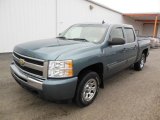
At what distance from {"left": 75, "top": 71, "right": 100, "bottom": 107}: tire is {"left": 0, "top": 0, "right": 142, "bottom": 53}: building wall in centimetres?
699

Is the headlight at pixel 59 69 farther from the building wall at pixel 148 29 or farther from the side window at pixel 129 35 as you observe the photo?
the building wall at pixel 148 29

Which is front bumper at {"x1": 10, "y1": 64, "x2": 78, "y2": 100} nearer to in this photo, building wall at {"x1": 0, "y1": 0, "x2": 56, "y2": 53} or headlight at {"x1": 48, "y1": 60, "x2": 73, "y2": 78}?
headlight at {"x1": 48, "y1": 60, "x2": 73, "y2": 78}

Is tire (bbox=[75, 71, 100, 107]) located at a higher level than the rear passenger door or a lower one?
lower

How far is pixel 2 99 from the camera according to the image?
13.0 ft

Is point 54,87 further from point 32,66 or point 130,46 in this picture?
point 130,46

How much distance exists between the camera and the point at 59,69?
10.2 feet

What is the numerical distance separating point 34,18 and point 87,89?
7655 mm

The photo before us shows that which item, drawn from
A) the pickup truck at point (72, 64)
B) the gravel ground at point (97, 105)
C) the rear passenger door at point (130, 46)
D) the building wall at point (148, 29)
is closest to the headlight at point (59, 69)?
the pickup truck at point (72, 64)

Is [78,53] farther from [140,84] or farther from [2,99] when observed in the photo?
[140,84]

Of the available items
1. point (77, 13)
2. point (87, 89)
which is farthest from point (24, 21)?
point (87, 89)

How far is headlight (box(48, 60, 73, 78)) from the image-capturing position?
10.2 ft

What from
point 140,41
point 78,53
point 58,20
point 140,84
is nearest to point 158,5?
point 58,20

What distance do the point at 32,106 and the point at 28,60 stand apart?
102 cm

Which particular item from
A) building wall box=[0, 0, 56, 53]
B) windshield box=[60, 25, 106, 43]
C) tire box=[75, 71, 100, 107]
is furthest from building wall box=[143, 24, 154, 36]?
tire box=[75, 71, 100, 107]
